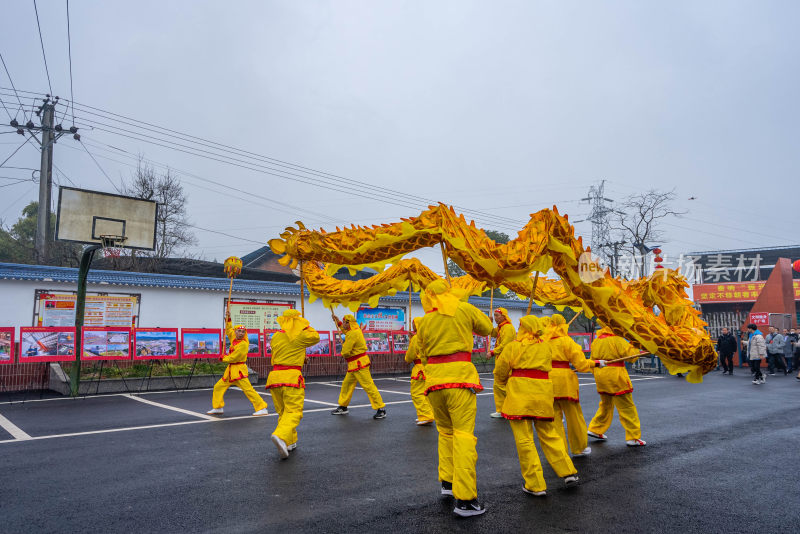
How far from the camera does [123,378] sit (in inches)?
478

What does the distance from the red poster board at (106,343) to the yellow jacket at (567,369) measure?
10.1 meters

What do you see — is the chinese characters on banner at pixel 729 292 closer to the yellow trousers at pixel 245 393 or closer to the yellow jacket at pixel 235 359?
the yellow trousers at pixel 245 393

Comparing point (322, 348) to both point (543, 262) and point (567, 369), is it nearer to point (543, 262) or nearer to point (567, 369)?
point (567, 369)

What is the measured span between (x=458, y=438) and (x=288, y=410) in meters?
2.72

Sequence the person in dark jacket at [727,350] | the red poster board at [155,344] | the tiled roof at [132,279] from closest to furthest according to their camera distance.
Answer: the red poster board at [155,344], the tiled roof at [132,279], the person in dark jacket at [727,350]

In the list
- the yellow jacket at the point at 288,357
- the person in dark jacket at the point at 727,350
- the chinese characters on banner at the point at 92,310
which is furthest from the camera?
the person in dark jacket at the point at 727,350

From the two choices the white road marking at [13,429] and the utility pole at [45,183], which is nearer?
the white road marking at [13,429]

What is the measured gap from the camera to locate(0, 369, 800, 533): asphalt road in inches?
157

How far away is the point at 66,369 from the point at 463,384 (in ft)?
38.3

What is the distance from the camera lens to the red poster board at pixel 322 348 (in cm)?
1525

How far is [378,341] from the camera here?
1667cm

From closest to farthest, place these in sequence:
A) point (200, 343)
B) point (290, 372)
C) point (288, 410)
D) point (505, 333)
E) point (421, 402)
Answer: point (288, 410), point (290, 372), point (505, 333), point (421, 402), point (200, 343)

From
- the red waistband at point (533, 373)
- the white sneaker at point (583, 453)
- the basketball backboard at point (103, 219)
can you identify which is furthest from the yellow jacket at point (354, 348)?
the basketball backboard at point (103, 219)

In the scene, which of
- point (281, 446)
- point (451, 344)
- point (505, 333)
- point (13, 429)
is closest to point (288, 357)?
point (281, 446)
